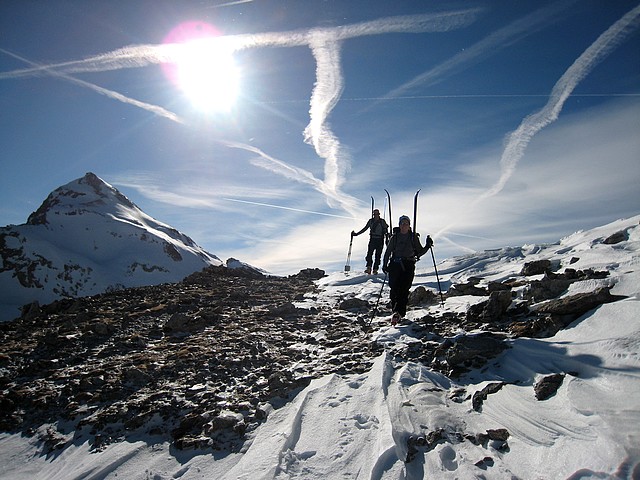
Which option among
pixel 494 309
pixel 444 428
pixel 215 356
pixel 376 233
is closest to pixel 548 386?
pixel 444 428

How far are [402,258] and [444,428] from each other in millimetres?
5367

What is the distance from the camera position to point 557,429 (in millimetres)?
3289

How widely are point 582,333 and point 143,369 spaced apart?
6658 millimetres

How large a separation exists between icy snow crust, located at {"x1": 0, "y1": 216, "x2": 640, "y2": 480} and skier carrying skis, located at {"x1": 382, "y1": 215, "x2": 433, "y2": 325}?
3319 mm

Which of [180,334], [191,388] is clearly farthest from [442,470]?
[180,334]

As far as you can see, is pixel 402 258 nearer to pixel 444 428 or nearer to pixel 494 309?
pixel 494 309

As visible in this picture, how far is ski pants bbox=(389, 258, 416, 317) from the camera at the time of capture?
328 inches

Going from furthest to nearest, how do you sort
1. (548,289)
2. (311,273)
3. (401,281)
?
(311,273) < (401,281) < (548,289)

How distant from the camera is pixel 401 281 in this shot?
28.1ft

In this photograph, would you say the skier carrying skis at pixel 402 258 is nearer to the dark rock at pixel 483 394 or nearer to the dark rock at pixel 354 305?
the dark rock at pixel 354 305

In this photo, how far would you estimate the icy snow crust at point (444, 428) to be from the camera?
10.1 feet

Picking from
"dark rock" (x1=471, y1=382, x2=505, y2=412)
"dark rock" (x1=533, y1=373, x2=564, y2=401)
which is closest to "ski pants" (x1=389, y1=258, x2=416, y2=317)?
"dark rock" (x1=471, y1=382, x2=505, y2=412)

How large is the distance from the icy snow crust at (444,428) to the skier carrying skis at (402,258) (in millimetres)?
3319

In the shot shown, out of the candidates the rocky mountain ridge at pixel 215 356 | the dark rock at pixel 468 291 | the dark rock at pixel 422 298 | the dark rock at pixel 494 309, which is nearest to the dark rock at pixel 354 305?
the rocky mountain ridge at pixel 215 356
